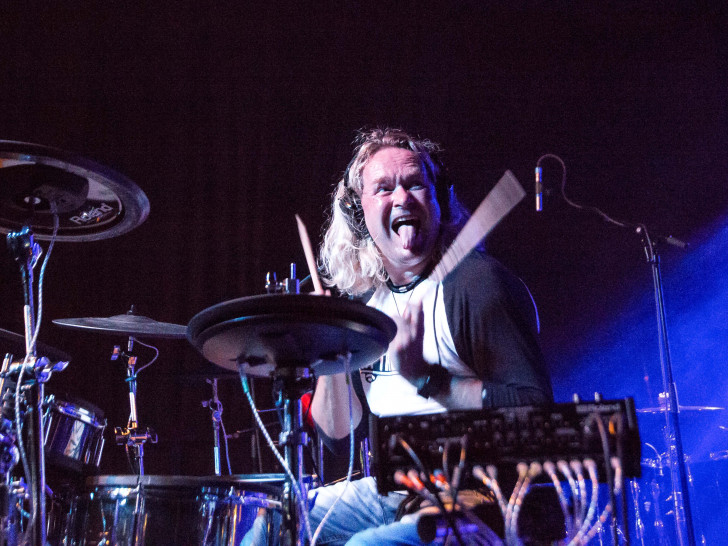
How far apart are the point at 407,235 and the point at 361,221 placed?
56 cm

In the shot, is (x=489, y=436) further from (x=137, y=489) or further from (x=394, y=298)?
(x=137, y=489)

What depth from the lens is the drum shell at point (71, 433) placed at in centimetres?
257

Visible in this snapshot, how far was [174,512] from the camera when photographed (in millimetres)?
2197

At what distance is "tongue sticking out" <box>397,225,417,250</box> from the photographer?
2.14 metres

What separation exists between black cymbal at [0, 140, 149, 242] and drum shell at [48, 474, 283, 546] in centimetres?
91

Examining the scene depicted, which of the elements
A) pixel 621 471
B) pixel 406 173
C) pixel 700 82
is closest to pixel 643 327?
pixel 700 82

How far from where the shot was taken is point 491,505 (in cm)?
137

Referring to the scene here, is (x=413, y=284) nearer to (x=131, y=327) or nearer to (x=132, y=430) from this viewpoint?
(x=131, y=327)

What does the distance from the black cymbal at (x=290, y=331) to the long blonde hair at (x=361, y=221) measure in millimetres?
953

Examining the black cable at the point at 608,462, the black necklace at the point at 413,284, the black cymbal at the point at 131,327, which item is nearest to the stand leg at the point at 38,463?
the black necklace at the point at 413,284

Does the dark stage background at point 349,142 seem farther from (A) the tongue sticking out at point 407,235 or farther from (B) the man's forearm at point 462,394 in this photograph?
(B) the man's forearm at point 462,394

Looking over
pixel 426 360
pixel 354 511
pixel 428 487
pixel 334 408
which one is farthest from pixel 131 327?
pixel 428 487

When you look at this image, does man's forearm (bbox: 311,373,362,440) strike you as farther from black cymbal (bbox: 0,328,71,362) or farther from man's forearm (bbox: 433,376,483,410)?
black cymbal (bbox: 0,328,71,362)

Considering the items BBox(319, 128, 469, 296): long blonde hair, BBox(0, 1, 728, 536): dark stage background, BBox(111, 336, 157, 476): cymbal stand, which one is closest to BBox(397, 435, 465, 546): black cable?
BBox(319, 128, 469, 296): long blonde hair
